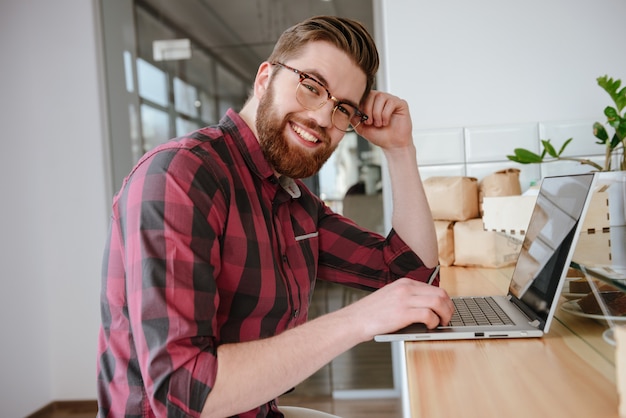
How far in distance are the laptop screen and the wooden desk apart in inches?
2.8

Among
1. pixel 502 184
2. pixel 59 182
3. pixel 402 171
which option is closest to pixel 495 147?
pixel 502 184

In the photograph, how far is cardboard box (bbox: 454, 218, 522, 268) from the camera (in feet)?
6.72

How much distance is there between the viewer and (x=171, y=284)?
78 centimetres

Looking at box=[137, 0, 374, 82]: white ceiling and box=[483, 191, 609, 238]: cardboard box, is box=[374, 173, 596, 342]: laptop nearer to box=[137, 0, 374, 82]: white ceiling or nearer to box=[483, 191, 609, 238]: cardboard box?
box=[483, 191, 609, 238]: cardboard box

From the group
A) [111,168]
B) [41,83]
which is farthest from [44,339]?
[41,83]

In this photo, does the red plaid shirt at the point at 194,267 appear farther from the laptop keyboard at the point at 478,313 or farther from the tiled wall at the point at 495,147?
the tiled wall at the point at 495,147

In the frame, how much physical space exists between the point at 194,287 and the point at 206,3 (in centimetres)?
260

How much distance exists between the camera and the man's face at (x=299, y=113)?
3.84 ft

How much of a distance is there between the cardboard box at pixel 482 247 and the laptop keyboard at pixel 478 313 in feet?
2.39

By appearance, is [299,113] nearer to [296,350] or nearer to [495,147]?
[296,350]

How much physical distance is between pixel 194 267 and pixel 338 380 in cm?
247

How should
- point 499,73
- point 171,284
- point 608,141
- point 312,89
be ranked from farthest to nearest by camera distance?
point 499,73 → point 608,141 → point 312,89 → point 171,284

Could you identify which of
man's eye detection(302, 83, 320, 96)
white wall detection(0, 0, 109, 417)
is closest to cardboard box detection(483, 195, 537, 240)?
man's eye detection(302, 83, 320, 96)

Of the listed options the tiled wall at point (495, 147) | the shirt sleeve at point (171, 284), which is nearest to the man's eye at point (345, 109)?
the shirt sleeve at point (171, 284)
